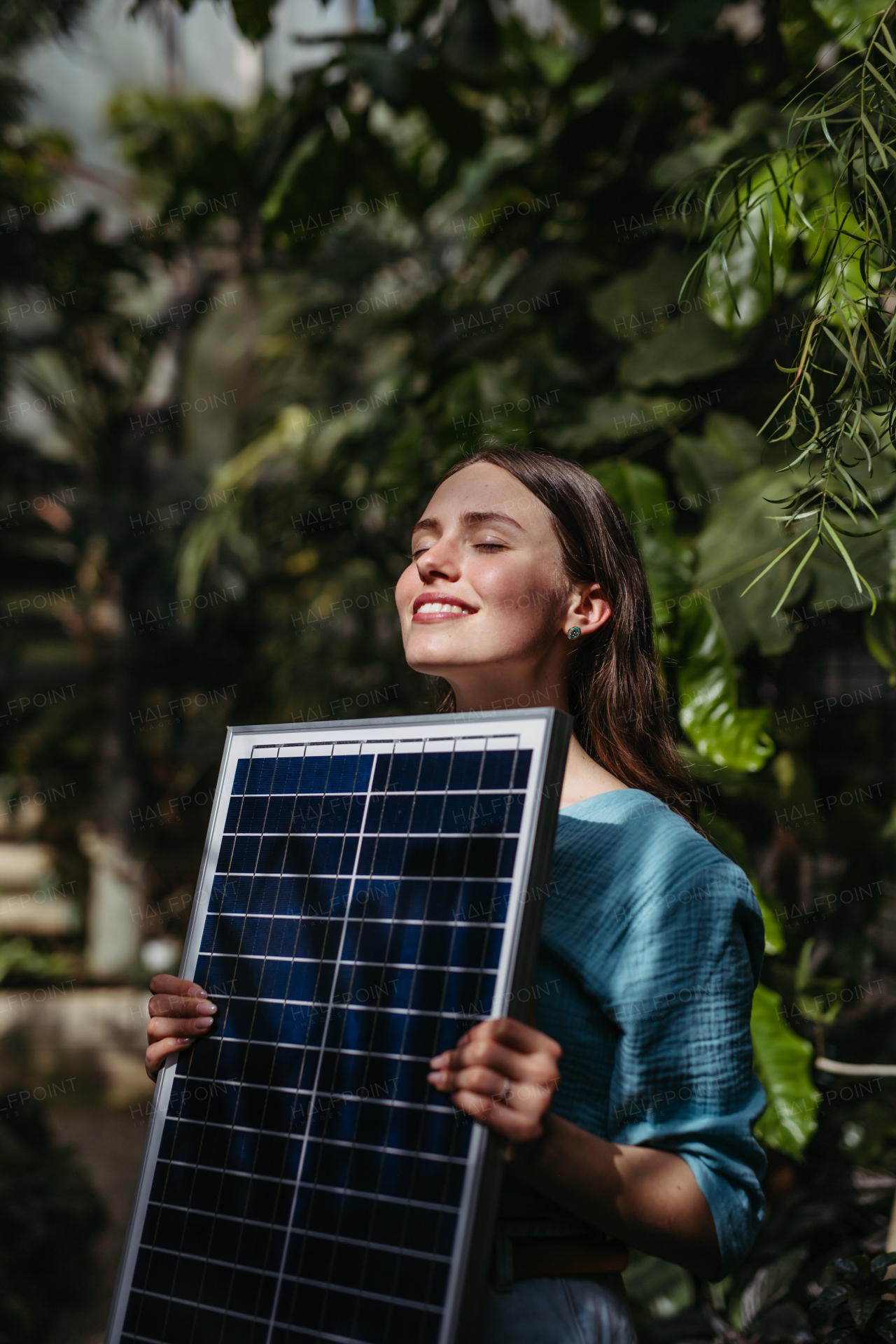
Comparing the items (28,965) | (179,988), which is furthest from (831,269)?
(28,965)

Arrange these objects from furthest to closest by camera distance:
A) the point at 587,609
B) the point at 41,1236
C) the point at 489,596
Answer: the point at 41,1236 → the point at 587,609 → the point at 489,596

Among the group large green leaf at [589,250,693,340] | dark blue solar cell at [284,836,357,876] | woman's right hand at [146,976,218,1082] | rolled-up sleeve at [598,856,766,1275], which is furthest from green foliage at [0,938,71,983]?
rolled-up sleeve at [598,856,766,1275]

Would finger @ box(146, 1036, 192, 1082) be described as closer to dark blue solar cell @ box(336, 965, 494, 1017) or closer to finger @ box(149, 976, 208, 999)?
finger @ box(149, 976, 208, 999)

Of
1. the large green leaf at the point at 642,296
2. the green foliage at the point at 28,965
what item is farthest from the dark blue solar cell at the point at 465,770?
the green foliage at the point at 28,965

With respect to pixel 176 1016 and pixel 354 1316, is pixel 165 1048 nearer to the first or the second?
pixel 176 1016

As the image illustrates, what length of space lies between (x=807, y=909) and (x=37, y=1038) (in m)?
4.94

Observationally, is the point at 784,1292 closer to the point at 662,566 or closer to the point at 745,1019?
the point at 745,1019

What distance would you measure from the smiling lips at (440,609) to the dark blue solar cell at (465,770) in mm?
205

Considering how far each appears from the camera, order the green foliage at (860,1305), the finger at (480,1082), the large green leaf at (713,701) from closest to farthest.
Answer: the finger at (480,1082) → the green foliage at (860,1305) → the large green leaf at (713,701)

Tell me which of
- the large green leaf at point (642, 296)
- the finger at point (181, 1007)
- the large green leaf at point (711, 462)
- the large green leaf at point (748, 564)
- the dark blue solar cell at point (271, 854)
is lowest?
the finger at point (181, 1007)

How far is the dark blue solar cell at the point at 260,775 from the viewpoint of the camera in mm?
1143

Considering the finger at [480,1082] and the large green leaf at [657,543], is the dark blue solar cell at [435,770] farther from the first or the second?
the large green leaf at [657,543]

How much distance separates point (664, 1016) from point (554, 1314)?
302 millimetres

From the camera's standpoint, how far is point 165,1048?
106 centimetres
